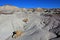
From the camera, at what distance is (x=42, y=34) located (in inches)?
740

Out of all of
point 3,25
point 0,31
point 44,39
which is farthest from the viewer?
point 3,25

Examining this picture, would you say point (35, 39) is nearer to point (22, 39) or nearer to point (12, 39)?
point (22, 39)

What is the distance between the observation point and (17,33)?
20938 mm

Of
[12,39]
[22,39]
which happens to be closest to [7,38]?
[12,39]

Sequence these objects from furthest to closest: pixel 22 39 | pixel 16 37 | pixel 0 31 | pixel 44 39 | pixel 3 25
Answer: pixel 3 25
pixel 0 31
pixel 16 37
pixel 22 39
pixel 44 39

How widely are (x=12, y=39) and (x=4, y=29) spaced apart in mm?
4022

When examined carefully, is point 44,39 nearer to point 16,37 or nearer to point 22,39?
point 22,39

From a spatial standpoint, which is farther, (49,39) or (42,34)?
(42,34)

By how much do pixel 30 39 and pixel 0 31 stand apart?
5.81 metres

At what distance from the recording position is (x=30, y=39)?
17.7 metres

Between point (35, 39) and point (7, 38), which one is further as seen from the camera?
point (7, 38)

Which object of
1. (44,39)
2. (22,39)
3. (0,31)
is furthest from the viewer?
(0,31)

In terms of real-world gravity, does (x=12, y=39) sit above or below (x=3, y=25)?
below

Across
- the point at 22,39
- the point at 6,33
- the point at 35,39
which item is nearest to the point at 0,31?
the point at 6,33
